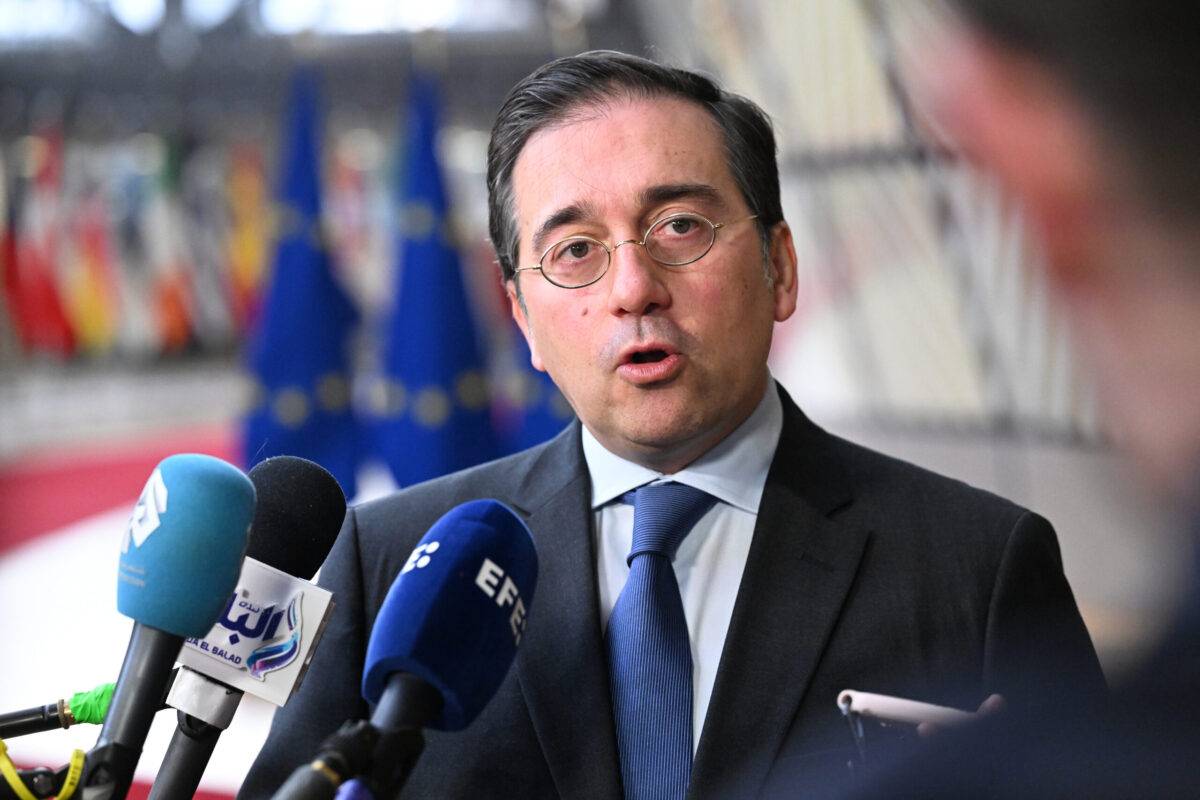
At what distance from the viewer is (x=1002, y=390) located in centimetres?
542

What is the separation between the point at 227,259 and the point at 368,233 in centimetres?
173

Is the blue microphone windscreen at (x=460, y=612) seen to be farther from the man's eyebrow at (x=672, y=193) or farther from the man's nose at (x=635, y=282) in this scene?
the man's eyebrow at (x=672, y=193)

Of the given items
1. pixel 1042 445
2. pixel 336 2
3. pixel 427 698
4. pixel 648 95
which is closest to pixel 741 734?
pixel 427 698

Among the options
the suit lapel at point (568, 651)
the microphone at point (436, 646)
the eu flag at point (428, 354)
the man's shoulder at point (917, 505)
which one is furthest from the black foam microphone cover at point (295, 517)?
the eu flag at point (428, 354)

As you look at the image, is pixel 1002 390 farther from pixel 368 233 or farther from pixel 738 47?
pixel 368 233

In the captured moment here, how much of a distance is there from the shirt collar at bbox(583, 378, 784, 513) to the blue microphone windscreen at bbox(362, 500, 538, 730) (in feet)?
1.46

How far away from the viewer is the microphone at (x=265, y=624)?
0.99 metres

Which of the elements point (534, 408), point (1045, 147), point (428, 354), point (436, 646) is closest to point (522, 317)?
point (436, 646)

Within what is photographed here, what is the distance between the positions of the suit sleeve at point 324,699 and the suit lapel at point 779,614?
41cm

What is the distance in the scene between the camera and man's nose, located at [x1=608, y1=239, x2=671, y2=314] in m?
1.42

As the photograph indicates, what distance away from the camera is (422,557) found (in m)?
1.03

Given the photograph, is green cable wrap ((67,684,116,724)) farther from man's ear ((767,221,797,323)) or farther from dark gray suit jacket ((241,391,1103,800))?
man's ear ((767,221,797,323))

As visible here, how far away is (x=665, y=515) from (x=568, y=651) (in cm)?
19

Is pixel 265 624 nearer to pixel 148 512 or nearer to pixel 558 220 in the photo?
pixel 148 512
